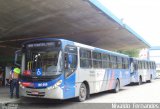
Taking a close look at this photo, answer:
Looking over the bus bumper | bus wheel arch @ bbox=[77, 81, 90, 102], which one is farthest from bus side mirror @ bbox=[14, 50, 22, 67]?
bus wheel arch @ bbox=[77, 81, 90, 102]

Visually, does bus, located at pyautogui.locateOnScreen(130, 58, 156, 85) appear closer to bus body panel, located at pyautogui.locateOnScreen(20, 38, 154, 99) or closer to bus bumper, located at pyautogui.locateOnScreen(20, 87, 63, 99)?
bus body panel, located at pyautogui.locateOnScreen(20, 38, 154, 99)

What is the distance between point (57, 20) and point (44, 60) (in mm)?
7934

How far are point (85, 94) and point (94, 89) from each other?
119 cm

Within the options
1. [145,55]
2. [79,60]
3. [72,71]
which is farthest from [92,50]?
[145,55]

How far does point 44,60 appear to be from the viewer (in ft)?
35.5

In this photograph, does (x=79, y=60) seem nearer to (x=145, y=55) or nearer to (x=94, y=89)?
(x=94, y=89)

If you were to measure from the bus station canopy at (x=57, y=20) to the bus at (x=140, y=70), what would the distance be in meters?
2.96

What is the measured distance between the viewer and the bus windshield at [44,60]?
1061 cm

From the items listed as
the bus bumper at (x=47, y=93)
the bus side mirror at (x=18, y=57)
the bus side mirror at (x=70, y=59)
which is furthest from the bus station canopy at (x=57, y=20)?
the bus bumper at (x=47, y=93)

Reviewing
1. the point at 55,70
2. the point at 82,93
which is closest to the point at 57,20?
the point at 82,93

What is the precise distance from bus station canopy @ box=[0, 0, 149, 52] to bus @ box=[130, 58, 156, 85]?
9.71 ft

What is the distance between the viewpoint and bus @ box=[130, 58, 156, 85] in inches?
930

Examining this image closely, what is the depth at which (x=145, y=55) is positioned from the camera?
70.6 m

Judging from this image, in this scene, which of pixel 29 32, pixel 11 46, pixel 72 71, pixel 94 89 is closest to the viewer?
pixel 72 71
